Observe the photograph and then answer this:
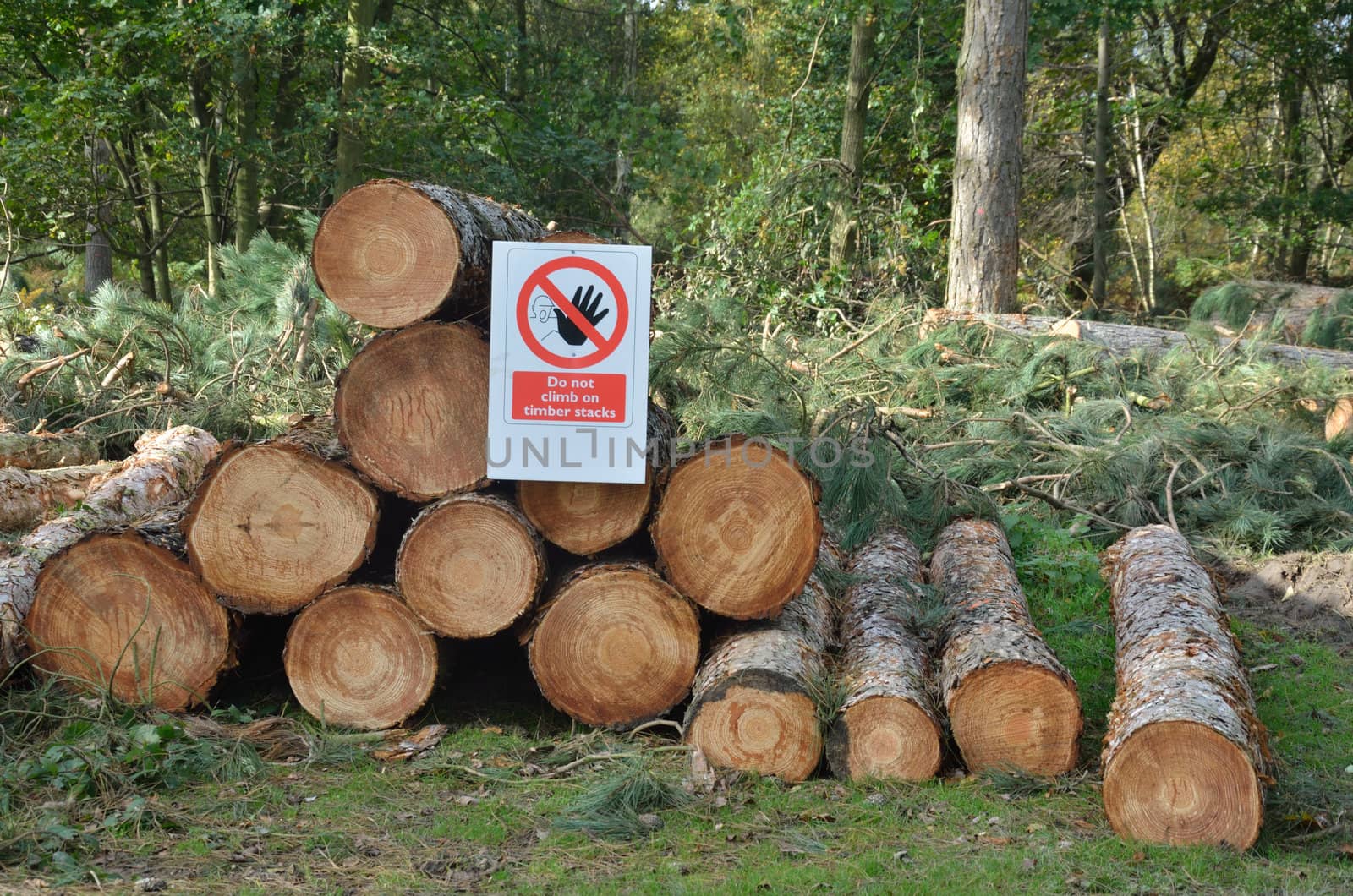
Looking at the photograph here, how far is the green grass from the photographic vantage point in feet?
10.6

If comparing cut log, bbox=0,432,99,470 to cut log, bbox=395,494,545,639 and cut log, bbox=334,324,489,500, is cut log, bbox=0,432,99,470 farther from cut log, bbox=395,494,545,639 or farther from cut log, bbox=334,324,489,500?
cut log, bbox=395,494,545,639

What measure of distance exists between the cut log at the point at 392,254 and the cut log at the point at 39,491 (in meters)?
3.08

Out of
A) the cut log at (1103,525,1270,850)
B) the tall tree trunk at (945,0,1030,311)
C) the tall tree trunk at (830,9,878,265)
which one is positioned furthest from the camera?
the tall tree trunk at (830,9,878,265)

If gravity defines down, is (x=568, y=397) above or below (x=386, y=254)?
below

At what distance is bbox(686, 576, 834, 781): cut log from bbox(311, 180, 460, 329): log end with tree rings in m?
1.73

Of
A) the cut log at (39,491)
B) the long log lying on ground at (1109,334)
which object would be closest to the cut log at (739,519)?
the cut log at (39,491)

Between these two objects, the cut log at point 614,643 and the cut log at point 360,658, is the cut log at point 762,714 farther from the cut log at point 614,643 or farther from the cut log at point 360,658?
the cut log at point 360,658

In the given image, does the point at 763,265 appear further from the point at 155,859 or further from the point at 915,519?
the point at 155,859

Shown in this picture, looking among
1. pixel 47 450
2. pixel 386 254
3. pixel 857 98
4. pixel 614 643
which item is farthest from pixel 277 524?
pixel 857 98

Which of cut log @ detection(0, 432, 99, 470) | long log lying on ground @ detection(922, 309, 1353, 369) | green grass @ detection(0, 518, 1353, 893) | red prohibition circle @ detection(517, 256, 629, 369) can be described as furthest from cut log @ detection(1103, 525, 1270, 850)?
cut log @ detection(0, 432, 99, 470)

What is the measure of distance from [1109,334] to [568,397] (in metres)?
6.33

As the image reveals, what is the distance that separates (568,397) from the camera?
166 inches

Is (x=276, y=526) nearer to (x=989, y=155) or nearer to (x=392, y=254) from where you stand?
(x=392, y=254)

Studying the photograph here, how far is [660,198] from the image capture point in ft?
49.0
